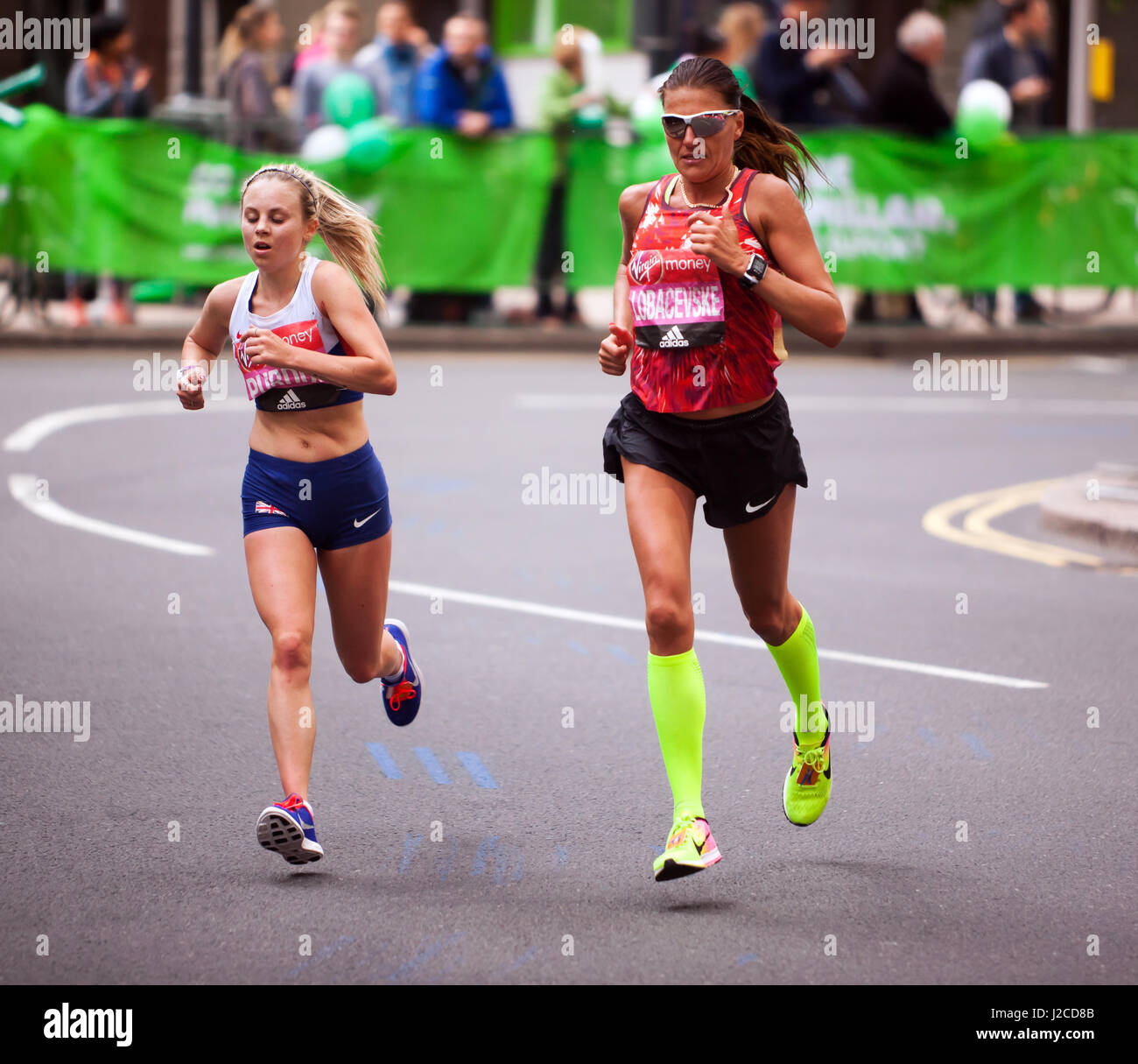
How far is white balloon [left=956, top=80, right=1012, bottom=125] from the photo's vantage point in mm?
18578

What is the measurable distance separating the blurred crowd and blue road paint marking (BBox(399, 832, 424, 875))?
13488mm

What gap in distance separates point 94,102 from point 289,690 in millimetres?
15140

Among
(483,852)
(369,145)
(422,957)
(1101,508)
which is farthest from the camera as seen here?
(369,145)

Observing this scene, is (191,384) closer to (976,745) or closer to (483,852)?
(483,852)

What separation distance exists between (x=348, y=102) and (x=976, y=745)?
12993 millimetres

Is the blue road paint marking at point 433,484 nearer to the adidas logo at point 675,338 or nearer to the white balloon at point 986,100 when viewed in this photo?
the adidas logo at point 675,338

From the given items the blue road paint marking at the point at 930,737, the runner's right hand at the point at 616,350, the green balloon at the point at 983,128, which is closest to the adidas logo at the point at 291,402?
the runner's right hand at the point at 616,350

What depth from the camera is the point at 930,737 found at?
6.48m

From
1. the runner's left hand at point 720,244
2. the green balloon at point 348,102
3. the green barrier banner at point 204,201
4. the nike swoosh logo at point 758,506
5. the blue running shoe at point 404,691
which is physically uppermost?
the green balloon at point 348,102

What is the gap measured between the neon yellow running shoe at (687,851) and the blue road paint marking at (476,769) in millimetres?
1027

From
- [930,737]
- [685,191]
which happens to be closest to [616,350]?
[685,191]

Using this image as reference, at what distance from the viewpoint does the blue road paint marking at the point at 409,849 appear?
5.14 meters

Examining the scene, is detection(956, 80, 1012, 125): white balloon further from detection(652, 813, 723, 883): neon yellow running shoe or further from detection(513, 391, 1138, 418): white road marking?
detection(652, 813, 723, 883): neon yellow running shoe

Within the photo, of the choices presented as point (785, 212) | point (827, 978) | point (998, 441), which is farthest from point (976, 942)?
point (998, 441)
